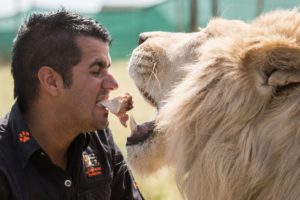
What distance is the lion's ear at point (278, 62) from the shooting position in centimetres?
219

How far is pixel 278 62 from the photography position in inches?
86.4

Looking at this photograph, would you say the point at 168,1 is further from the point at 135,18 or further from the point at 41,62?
the point at 41,62

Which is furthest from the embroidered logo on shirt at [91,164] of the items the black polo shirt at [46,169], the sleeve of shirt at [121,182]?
the sleeve of shirt at [121,182]

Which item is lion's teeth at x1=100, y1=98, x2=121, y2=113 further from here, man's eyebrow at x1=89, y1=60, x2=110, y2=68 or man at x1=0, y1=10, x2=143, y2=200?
man's eyebrow at x1=89, y1=60, x2=110, y2=68

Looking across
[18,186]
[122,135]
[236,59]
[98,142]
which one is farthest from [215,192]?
[122,135]

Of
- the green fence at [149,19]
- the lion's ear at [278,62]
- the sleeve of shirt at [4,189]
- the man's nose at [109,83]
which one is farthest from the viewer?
the green fence at [149,19]

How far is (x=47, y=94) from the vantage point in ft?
11.0

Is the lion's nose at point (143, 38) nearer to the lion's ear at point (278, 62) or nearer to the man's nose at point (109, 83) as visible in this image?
the man's nose at point (109, 83)

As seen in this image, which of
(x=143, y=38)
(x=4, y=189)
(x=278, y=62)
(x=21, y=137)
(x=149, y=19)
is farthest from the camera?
(x=149, y=19)

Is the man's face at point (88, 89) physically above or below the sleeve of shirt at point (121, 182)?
above

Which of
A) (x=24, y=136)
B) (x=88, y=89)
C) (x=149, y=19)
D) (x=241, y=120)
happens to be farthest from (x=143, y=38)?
(x=149, y=19)

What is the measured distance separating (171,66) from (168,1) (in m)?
24.4

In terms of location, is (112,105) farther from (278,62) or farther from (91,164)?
(278,62)

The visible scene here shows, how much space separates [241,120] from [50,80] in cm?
129
